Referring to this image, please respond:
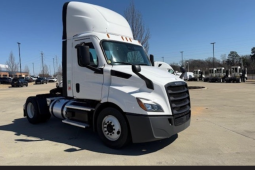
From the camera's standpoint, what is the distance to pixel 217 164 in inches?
155

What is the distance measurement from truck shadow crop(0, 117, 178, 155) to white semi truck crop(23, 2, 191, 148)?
0.98 ft

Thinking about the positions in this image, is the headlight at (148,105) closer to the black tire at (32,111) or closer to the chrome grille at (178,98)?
the chrome grille at (178,98)

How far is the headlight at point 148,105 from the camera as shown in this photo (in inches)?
168

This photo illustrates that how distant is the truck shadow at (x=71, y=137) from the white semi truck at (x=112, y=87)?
0.30m

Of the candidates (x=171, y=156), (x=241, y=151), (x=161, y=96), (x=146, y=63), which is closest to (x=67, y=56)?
(x=146, y=63)

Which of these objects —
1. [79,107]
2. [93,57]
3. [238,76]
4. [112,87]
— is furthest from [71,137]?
[238,76]

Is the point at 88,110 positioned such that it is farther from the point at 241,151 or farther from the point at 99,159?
the point at 241,151

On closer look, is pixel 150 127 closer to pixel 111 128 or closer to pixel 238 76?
pixel 111 128

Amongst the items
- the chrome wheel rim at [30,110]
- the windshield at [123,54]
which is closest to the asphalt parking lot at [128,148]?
the chrome wheel rim at [30,110]

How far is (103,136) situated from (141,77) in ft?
5.74

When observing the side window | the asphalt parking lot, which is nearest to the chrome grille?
the asphalt parking lot

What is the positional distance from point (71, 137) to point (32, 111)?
8.72 ft

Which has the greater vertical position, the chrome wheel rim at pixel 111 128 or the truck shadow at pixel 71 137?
the chrome wheel rim at pixel 111 128

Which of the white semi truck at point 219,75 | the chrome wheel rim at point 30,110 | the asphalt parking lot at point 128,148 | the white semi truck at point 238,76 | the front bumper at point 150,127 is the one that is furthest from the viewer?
the white semi truck at point 219,75
